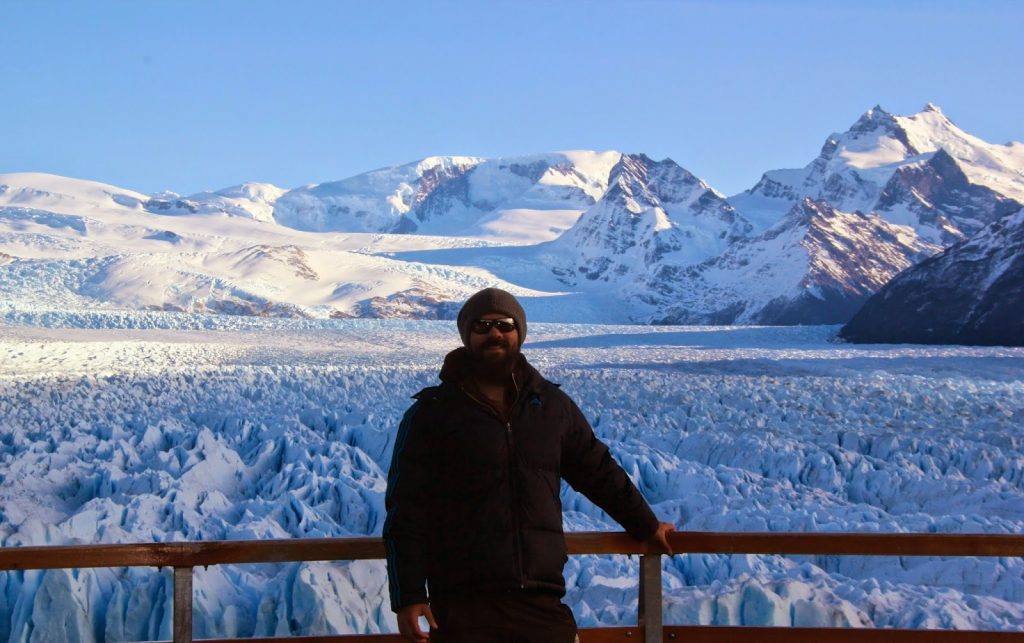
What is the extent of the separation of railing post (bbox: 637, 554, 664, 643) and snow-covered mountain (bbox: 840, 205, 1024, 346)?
Result: 32305mm

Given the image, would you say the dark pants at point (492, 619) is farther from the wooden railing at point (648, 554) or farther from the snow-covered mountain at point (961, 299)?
the snow-covered mountain at point (961, 299)

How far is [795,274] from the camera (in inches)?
3391

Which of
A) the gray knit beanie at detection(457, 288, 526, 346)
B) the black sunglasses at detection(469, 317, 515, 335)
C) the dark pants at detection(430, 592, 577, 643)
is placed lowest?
the dark pants at detection(430, 592, 577, 643)

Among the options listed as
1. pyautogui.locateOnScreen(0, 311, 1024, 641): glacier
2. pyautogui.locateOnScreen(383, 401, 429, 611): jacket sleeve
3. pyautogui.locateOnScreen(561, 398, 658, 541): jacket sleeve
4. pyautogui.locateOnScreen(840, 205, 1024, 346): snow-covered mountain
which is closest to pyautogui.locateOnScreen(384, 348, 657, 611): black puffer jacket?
pyautogui.locateOnScreen(383, 401, 429, 611): jacket sleeve

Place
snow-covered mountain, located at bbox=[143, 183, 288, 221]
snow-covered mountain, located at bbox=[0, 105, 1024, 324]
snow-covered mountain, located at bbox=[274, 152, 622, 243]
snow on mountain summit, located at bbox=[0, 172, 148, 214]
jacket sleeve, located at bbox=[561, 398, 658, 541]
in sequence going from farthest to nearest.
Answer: snow-covered mountain, located at bbox=[274, 152, 622, 243] → snow-covered mountain, located at bbox=[143, 183, 288, 221] → snow on mountain summit, located at bbox=[0, 172, 148, 214] → snow-covered mountain, located at bbox=[0, 105, 1024, 324] → jacket sleeve, located at bbox=[561, 398, 658, 541]

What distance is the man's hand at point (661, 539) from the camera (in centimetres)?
318

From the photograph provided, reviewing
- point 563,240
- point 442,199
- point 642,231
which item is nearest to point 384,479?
point 563,240

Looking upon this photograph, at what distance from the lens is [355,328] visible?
3216 centimetres

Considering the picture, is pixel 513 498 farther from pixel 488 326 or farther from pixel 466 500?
pixel 488 326

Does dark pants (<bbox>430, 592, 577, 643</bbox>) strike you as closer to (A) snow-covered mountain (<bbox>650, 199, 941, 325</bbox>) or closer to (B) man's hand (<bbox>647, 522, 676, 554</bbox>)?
(B) man's hand (<bbox>647, 522, 676, 554</bbox>)

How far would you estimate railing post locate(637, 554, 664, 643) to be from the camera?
334cm

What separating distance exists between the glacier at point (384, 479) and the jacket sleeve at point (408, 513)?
9.99 feet

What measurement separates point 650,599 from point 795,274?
85.3m

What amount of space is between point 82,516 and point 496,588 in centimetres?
596
